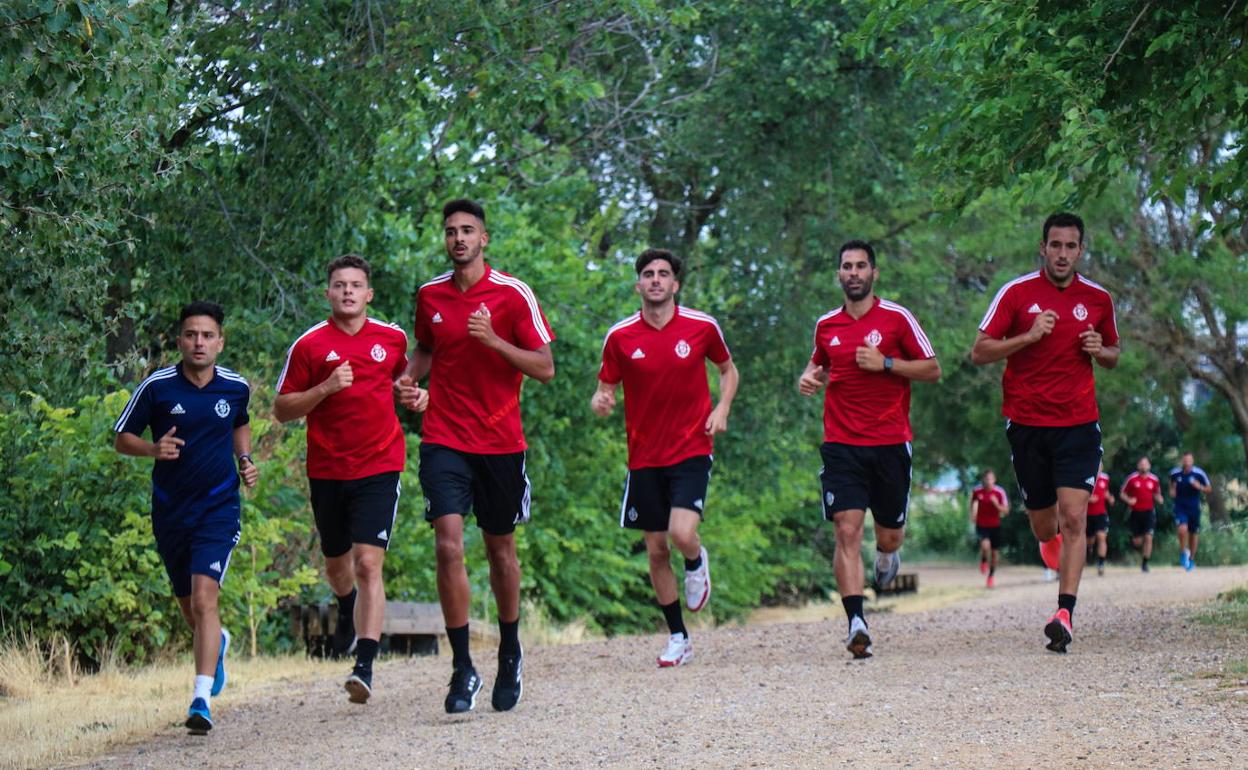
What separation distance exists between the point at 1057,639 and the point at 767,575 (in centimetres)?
1610

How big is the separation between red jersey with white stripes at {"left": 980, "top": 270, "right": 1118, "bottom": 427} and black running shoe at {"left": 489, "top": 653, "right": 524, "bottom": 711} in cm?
336

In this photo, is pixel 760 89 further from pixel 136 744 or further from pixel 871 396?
pixel 136 744

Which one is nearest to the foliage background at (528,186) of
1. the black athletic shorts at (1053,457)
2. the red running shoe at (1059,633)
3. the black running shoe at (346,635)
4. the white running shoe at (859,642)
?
the black athletic shorts at (1053,457)

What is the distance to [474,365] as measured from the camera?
332 inches

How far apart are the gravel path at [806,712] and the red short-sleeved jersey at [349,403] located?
1385mm

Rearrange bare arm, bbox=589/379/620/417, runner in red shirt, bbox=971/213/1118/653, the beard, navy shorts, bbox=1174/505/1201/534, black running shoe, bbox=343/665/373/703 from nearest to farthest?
black running shoe, bbox=343/665/373/703 < bare arm, bbox=589/379/620/417 < runner in red shirt, bbox=971/213/1118/653 < the beard < navy shorts, bbox=1174/505/1201/534

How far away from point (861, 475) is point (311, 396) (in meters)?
3.55

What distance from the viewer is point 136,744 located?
8734 millimetres

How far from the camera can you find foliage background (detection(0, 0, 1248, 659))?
905cm

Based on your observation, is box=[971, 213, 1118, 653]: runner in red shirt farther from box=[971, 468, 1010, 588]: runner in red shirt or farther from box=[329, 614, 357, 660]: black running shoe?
box=[971, 468, 1010, 588]: runner in red shirt

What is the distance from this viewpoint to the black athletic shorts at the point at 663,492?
395 inches

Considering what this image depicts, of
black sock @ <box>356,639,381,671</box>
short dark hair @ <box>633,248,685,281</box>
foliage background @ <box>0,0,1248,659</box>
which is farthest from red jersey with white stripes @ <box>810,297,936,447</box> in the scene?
black sock @ <box>356,639,381,671</box>

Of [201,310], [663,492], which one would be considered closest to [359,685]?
[201,310]

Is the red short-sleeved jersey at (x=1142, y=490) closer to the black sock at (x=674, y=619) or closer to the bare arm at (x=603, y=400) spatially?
the black sock at (x=674, y=619)
